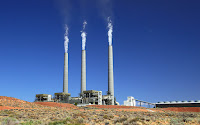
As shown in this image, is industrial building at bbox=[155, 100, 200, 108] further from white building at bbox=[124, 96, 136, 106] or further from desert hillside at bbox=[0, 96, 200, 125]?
desert hillside at bbox=[0, 96, 200, 125]

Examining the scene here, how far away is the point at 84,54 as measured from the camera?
3740 inches

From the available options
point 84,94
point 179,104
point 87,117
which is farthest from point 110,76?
point 87,117

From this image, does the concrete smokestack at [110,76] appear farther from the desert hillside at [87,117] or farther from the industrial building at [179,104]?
the desert hillside at [87,117]

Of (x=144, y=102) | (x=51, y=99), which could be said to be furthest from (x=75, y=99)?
(x=144, y=102)

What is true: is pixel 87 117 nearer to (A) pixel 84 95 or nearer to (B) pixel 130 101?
(A) pixel 84 95

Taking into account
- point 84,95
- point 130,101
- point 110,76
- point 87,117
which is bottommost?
point 130,101

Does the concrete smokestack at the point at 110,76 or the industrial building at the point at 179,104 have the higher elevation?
the concrete smokestack at the point at 110,76

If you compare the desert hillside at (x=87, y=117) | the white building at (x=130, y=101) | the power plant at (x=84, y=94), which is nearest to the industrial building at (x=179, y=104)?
the white building at (x=130, y=101)

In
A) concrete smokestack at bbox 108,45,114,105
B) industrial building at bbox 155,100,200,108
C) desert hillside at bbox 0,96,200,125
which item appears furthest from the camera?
industrial building at bbox 155,100,200,108

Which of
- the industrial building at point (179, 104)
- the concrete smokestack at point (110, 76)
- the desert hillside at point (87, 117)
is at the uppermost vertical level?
the concrete smokestack at point (110, 76)

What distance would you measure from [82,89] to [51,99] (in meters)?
15.3

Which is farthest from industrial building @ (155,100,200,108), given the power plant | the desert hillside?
the desert hillside

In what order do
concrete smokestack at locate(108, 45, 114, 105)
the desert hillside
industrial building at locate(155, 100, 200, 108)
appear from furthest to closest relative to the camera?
industrial building at locate(155, 100, 200, 108)
concrete smokestack at locate(108, 45, 114, 105)
the desert hillside

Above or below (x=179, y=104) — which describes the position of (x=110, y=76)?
above
